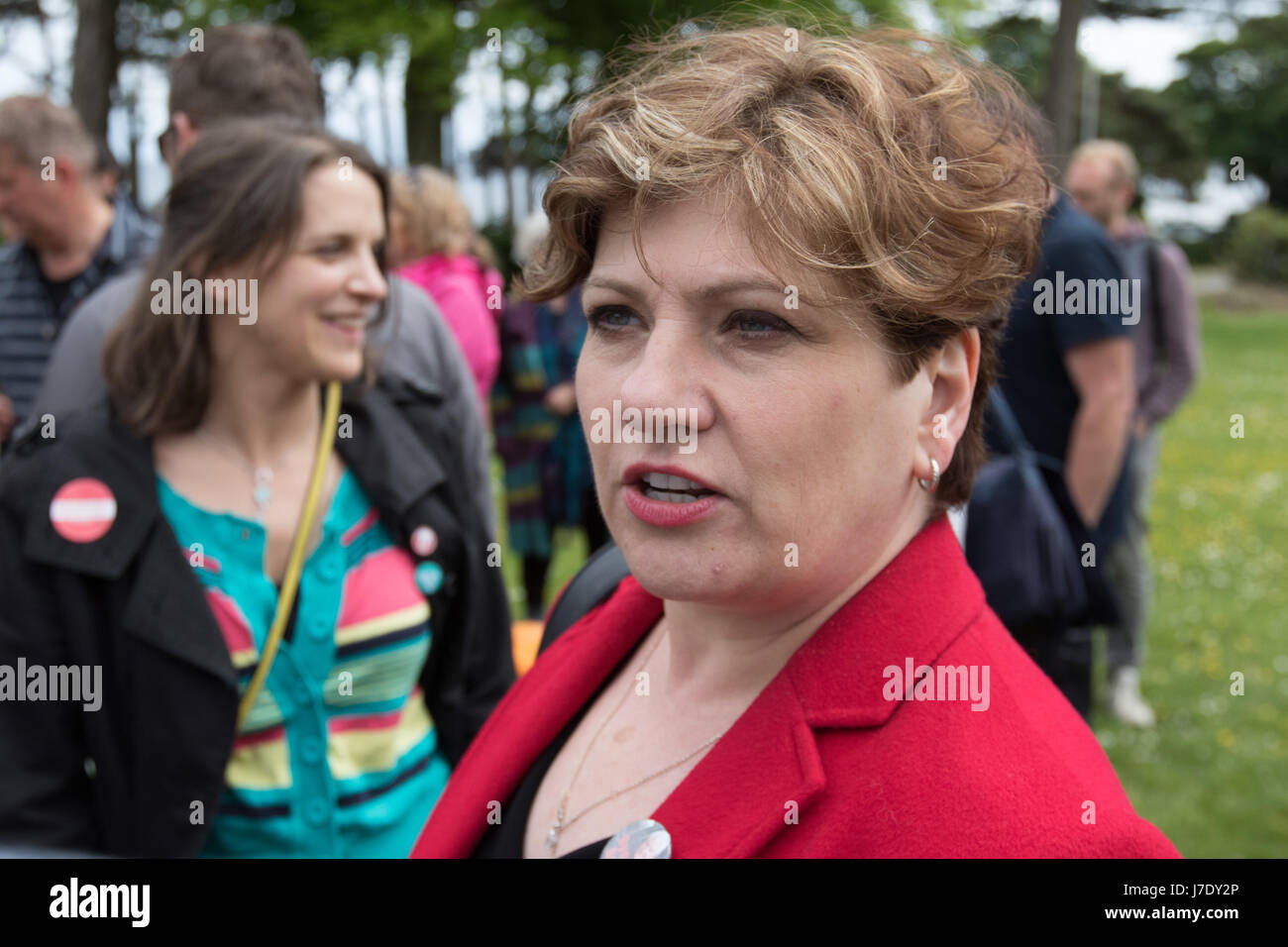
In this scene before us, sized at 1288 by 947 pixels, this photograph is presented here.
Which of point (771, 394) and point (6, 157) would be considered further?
point (6, 157)

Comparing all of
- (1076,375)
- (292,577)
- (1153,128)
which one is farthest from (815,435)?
(1153,128)

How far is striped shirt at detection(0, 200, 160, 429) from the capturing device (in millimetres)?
4152

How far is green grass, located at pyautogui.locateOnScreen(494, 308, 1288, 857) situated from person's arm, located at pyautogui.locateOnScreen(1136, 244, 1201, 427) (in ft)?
5.10

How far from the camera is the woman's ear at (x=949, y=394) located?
1.54m

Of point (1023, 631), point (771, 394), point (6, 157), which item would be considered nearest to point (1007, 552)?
point (1023, 631)

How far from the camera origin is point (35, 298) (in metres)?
4.27

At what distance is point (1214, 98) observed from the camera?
43750 mm

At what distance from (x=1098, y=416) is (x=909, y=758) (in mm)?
3082

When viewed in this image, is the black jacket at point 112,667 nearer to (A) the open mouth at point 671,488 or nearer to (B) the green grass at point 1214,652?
(A) the open mouth at point 671,488

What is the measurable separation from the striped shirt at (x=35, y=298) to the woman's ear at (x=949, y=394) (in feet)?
11.8

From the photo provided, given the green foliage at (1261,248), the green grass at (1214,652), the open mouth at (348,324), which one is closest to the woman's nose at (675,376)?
the open mouth at (348,324)

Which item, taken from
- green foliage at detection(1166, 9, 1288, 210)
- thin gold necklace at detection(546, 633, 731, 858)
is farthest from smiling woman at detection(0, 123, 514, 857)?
green foliage at detection(1166, 9, 1288, 210)
